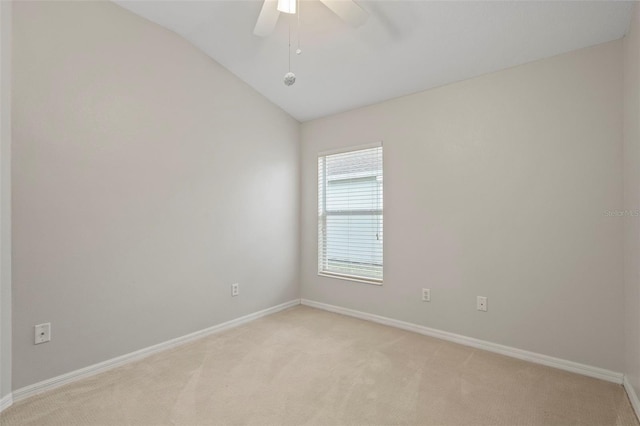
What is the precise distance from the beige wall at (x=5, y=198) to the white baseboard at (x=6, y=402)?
0.07 feet

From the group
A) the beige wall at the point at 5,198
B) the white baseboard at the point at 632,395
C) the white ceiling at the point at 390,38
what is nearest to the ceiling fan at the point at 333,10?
the white ceiling at the point at 390,38

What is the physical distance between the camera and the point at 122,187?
2469mm

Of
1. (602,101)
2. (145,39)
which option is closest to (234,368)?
(145,39)

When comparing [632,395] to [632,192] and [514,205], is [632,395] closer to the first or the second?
[632,192]

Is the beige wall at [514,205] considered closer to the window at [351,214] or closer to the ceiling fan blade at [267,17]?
the window at [351,214]

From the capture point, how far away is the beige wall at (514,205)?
2.24 meters

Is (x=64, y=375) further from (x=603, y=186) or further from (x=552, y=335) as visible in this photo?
(x=603, y=186)

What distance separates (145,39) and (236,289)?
2371 millimetres

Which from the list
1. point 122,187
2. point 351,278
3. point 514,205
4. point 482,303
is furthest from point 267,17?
point 482,303

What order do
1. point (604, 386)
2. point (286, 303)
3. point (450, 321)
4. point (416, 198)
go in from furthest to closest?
point (286, 303), point (416, 198), point (450, 321), point (604, 386)

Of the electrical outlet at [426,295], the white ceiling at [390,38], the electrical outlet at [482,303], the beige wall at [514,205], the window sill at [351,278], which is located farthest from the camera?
the window sill at [351,278]

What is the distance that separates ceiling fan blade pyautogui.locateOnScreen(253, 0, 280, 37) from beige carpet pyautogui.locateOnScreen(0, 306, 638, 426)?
2399 mm

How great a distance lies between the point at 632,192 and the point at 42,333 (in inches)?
148

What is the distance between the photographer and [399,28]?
2.40 metres
